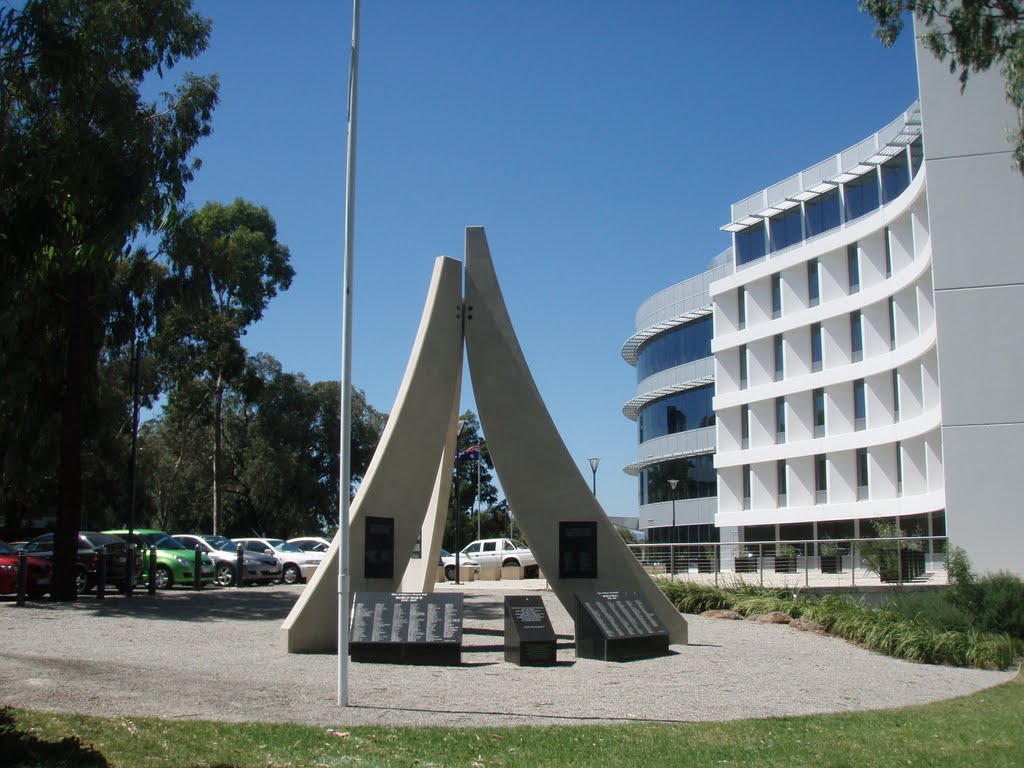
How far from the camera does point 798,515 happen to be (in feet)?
157

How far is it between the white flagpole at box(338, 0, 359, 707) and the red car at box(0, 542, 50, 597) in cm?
1607

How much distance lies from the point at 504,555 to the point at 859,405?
1889 cm

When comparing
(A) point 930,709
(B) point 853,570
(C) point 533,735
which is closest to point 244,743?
(C) point 533,735

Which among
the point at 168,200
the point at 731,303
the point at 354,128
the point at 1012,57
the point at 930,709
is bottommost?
the point at 930,709

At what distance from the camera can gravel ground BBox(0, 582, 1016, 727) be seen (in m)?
9.91

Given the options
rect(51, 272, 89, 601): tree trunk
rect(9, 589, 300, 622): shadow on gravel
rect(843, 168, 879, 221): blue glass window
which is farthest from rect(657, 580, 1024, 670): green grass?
rect(843, 168, 879, 221): blue glass window

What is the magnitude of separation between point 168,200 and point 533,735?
638 cm

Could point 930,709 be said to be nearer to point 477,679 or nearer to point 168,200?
point 477,679

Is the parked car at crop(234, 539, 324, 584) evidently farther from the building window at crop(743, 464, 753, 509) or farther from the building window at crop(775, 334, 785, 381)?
the building window at crop(775, 334, 785, 381)

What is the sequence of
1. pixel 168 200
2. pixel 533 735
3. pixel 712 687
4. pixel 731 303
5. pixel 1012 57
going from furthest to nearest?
pixel 731 303 < pixel 1012 57 < pixel 712 687 < pixel 168 200 < pixel 533 735

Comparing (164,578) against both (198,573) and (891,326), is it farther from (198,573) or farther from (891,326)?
(891,326)

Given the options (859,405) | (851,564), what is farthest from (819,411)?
(851,564)

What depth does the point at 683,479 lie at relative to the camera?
2264 inches

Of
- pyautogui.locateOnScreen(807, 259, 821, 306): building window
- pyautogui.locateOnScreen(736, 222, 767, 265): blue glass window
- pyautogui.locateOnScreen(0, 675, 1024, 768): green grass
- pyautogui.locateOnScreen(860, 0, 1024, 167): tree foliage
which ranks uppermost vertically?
pyautogui.locateOnScreen(736, 222, 767, 265): blue glass window
